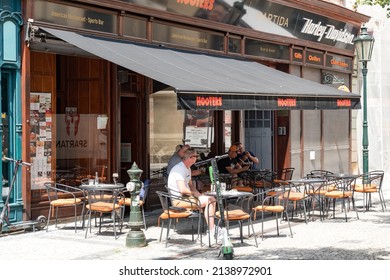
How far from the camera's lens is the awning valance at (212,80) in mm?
11164

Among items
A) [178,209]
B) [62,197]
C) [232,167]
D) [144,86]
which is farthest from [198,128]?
[178,209]

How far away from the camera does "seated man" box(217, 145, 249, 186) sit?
1548 cm

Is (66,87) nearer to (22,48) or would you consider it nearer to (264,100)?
(22,48)

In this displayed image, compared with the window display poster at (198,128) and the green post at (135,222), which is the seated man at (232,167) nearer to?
the window display poster at (198,128)

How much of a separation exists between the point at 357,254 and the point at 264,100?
3851 millimetres

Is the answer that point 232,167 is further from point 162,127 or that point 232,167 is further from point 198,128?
point 162,127

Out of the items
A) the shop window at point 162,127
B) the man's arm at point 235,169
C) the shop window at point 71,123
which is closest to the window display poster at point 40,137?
the shop window at point 71,123

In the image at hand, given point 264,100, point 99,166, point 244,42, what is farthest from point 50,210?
point 244,42

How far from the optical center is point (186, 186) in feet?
37.0

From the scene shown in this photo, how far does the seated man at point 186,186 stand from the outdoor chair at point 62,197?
172cm

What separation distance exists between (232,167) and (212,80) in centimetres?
384

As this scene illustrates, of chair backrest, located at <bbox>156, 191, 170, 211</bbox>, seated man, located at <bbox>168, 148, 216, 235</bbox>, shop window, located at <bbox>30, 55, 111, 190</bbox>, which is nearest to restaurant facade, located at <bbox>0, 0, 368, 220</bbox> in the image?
shop window, located at <bbox>30, 55, 111, 190</bbox>

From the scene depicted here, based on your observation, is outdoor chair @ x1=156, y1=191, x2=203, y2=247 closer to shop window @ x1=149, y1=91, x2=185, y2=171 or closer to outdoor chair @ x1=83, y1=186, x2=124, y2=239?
outdoor chair @ x1=83, y1=186, x2=124, y2=239

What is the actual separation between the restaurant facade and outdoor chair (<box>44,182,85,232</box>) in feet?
0.63
